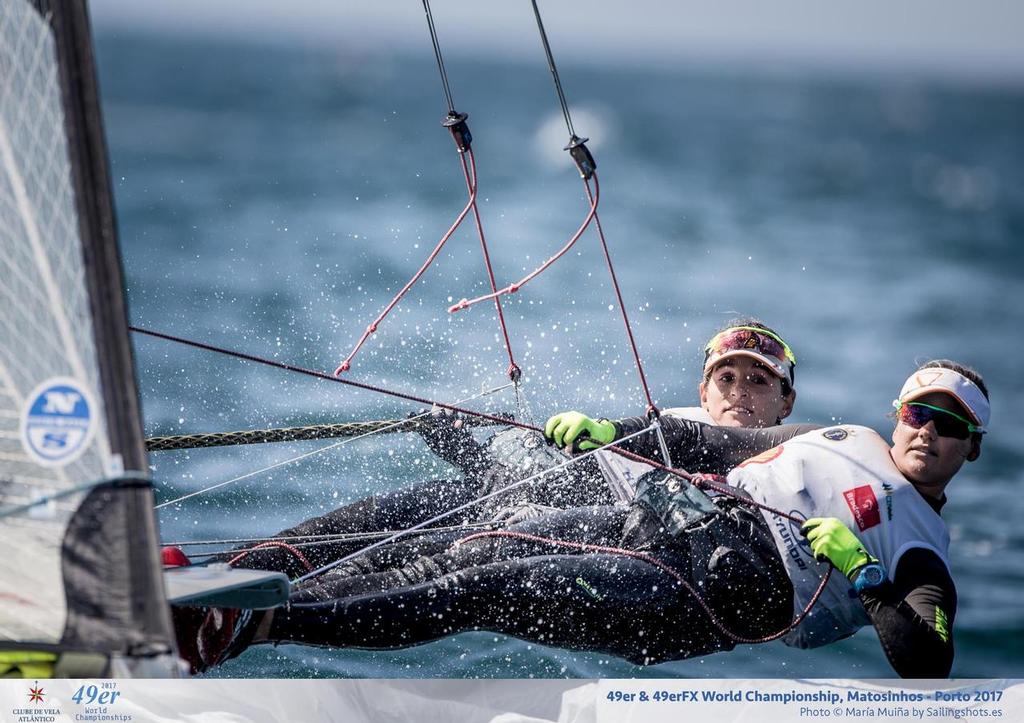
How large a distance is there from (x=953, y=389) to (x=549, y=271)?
185 inches

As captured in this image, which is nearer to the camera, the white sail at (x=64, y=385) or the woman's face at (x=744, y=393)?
the white sail at (x=64, y=385)

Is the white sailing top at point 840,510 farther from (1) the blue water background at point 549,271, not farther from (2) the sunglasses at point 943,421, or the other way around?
(1) the blue water background at point 549,271

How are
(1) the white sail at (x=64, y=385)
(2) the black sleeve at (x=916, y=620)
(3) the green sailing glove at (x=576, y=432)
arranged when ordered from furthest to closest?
(3) the green sailing glove at (x=576, y=432) → (2) the black sleeve at (x=916, y=620) → (1) the white sail at (x=64, y=385)

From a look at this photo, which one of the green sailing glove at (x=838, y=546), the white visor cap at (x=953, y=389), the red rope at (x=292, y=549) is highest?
the white visor cap at (x=953, y=389)

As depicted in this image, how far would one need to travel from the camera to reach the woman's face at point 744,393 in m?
3.04

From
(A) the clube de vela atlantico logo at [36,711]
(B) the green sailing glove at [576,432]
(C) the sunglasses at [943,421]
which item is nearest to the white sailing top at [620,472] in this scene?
(B) the green sailing glove at [576,432]

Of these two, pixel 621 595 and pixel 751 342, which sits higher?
pixel 751 342

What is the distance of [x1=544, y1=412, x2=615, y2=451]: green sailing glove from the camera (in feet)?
9.19

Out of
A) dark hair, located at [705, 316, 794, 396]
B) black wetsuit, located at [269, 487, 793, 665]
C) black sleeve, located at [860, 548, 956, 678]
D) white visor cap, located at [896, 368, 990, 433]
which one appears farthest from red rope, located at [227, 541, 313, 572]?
white visor cap, located at [896, 368, 990, 433]

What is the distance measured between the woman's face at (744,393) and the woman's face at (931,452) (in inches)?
15.8

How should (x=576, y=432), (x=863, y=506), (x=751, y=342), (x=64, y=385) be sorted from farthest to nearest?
1. (x=751, y=342)
2. (x=576, y=432)
3. (x=863, y=506)
4. (x=64, y=385)

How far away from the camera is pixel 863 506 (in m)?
2.62

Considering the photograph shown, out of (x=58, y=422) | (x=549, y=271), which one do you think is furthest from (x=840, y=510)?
(x=549, y=271)

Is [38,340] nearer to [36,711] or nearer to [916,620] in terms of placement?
[36,711]
